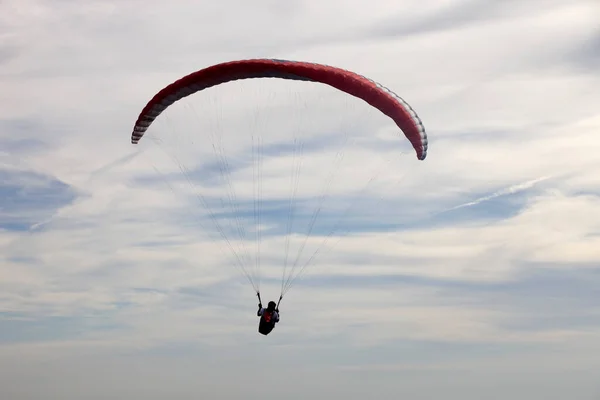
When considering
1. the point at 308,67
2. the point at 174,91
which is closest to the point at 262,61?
the point at 308,67

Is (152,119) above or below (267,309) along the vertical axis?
above

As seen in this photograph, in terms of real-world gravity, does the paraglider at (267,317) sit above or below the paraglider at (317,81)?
below

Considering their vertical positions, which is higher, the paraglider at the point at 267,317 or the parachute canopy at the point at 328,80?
the parachute canopy at the point at 328,80

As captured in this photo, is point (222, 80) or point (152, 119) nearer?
point (222, 80)

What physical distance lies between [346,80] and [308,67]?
1633 mm

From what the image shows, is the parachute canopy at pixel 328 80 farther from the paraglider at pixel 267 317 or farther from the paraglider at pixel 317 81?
the paraglider at pixel 267 317

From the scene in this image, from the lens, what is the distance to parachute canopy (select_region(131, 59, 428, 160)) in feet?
135

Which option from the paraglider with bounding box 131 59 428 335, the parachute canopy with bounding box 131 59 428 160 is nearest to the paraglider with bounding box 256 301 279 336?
the paraglider with bounding box 131 59 428 335

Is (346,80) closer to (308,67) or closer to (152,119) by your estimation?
(308,67)

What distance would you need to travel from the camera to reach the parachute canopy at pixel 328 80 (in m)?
41.2

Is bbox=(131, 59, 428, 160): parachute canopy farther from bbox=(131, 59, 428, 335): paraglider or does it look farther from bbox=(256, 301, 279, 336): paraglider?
bbox=(256, 301, 279, 336): paraglider

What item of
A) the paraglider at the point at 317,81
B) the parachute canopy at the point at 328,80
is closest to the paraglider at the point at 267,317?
the paraglider at the point at 317,81

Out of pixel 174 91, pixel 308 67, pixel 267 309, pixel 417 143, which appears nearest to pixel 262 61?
pixel 308 67

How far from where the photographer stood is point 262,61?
136 ft
